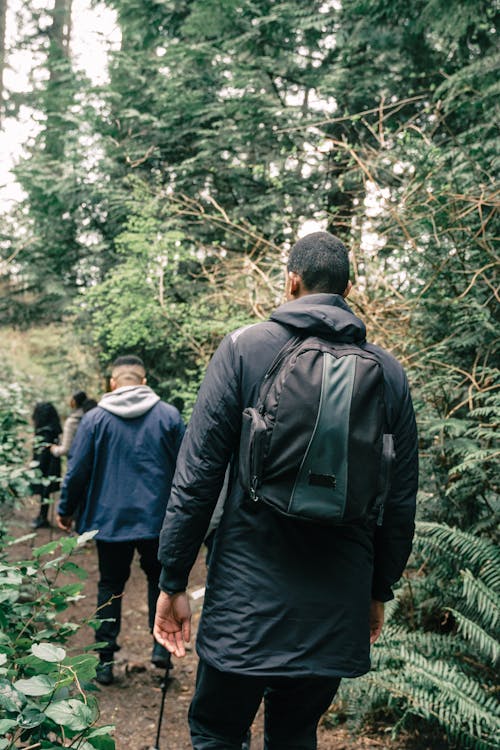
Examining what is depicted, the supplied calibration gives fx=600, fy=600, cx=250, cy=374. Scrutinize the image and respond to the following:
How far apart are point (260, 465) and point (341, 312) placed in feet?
1.96

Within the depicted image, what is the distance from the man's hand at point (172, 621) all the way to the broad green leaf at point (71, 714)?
0.65m

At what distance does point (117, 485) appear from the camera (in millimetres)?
4141

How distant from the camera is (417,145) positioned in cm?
503

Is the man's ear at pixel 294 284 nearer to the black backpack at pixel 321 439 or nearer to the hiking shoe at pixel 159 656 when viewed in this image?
the black backpack at pixel 321 439

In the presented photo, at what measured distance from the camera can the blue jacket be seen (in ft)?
13.5

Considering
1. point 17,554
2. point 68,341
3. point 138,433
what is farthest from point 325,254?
point 68,341

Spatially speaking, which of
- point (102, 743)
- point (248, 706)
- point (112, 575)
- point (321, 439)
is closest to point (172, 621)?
point (248, 706)

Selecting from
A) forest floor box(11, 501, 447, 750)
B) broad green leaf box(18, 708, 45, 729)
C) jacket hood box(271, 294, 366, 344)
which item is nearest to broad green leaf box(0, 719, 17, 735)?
broad green leaf box(18, 708, 45, 729)

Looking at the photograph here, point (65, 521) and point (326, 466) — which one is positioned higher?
point (326, 466)

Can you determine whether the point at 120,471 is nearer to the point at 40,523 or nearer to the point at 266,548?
the point at 266,548

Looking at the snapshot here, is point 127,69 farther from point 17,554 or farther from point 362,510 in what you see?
point 362,510

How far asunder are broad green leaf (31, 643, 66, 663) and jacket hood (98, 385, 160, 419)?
8.37 feet

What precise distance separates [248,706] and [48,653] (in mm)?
814

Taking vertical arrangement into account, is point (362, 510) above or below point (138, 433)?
above
